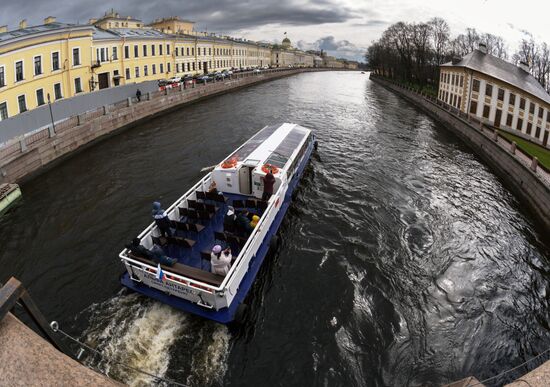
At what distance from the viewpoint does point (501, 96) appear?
40.4 m

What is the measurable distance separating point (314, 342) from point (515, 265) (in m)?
10.5

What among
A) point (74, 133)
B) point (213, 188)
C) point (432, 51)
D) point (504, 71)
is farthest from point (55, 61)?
point (432, 51)

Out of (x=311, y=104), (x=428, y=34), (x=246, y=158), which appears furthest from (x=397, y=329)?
(x=428, y=34)

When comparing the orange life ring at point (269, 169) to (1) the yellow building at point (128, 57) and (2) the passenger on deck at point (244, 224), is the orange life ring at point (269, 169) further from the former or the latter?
(1) the yellow building at point (128, 57)

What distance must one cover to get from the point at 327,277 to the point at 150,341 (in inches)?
257

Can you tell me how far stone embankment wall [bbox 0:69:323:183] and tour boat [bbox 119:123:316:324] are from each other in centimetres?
1202

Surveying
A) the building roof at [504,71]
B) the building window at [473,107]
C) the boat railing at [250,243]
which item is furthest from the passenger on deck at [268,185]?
the building window at [473,107]

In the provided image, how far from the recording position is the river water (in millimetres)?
9406

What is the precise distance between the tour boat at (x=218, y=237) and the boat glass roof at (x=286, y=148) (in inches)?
2.7

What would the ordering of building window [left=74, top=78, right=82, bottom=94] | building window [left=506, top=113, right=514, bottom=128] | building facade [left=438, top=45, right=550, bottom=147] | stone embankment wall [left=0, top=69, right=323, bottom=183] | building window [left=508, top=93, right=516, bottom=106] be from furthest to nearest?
1. building window [left=506, top=113, right=514, bottom=128]
2. building window [left=508, top=93, right=516, bottom=106]
3. building facade [left=438, top=45, right=550, bottom=147]
4. building window [left=74, top=78, right=82, bottom=94]
5. stone embankment wall [left=0, top=69, right=323, bottom=183]

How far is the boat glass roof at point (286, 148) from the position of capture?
17344mm

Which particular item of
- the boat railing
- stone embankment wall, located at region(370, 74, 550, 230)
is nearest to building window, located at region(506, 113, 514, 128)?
stone embankment wall, located at region(370, 74, 550, 230)

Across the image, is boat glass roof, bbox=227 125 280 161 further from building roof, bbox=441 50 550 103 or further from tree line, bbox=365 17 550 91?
tree line, bbox=365 17 550 91

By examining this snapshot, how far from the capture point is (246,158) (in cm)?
1728
